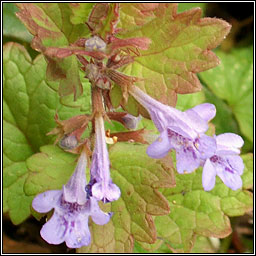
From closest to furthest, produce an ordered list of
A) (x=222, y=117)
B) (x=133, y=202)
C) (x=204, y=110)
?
(x=204, y=110) < (x=133, y=202) < (x=222, y=117)

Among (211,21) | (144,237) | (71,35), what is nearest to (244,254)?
(144,237)

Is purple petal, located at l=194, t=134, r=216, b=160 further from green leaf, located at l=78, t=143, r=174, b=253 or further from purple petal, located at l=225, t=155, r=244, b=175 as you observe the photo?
green leaf, located at l=78, t=143, r=174, b=253

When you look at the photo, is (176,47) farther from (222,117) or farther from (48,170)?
→ (222,117)

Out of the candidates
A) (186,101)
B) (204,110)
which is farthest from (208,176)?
(186,101)

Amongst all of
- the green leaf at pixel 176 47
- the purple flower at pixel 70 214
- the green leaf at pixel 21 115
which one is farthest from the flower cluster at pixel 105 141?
the green leaf at pixel 21 115

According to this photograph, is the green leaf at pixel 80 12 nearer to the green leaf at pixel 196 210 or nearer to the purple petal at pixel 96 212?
the purple petal at pixel 96 212

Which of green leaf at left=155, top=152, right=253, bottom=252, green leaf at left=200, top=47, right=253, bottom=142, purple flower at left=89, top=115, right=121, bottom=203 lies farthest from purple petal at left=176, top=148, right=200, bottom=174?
green leaf at left=200, top=47, right=253, bottom=142
